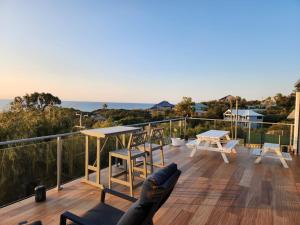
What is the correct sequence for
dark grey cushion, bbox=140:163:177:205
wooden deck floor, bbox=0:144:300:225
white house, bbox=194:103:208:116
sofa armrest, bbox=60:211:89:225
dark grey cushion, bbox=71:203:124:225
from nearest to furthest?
dark grey cushion, bbox=140:163:177:205
sofa armrest, bbox=60:211:89:225
dark grey cushion, bbox=71:203:124:225
wooden deck floor, bbox=0:144:300:225
white house, bbox=194:103:208:116

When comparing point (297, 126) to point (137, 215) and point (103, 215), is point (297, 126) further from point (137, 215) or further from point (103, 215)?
point (137, 215)

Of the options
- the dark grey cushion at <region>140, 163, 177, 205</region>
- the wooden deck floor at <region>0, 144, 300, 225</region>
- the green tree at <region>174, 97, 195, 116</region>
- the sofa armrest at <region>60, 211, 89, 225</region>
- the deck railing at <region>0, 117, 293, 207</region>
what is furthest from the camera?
the green tree at <region>174, 97, 195, 116</region>

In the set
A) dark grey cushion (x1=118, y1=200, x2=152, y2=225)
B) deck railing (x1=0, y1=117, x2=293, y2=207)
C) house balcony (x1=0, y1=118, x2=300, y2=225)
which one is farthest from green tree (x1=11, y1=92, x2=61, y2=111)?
dark grey cushion (x1=118, y1=200, x2=152, y2=225)

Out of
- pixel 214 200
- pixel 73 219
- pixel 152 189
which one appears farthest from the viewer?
pixel 214 200

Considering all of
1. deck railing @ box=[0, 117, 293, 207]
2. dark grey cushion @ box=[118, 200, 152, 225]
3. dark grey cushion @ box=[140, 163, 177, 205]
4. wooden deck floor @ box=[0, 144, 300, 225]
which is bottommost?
wooden deck floor @ box=[0, 144, 300, 225]

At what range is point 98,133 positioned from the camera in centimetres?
346

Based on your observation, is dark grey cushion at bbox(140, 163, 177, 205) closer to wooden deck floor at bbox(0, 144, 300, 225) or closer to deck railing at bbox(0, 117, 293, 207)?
wooden deck floor at bbox(0, 144, 300, 225)

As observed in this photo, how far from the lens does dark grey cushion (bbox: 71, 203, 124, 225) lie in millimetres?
1782

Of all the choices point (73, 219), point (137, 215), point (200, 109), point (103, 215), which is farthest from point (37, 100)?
point (200, 109)

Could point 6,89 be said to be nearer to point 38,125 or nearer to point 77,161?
point 38,125

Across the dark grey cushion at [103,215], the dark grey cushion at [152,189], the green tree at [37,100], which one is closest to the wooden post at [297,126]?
the dark grey cushion at [103,215]

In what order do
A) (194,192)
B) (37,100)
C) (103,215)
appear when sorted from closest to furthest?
(103,215) → (194,192) → (37,100)

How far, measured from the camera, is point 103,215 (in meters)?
1.89

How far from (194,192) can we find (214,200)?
369mm
